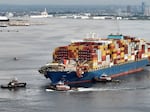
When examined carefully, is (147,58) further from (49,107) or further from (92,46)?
(49,107)

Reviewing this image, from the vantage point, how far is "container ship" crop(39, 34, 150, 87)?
30.8 metres

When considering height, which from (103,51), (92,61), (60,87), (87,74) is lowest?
(60,87)

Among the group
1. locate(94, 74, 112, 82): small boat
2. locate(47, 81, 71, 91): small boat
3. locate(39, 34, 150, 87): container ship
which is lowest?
locate(94, 74, 112, 82): small boat

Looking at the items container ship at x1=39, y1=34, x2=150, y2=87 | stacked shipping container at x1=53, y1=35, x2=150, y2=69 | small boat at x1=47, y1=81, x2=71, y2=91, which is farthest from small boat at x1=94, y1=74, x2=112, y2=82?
small boat at x1=47, y1=81, x2=71, y2=91

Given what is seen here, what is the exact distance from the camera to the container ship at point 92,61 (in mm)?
30797

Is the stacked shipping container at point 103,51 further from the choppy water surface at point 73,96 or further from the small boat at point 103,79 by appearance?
the choppy water surface at point 73,96

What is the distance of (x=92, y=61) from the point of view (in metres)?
32.2

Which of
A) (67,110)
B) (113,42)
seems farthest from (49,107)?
(113,42)

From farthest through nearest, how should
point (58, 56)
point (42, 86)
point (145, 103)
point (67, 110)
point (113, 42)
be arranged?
point (113, 42) → point (58, 56) → point (42, 86) → point (145, 103) → point (67, 110)

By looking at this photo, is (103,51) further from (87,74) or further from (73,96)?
(73,96)

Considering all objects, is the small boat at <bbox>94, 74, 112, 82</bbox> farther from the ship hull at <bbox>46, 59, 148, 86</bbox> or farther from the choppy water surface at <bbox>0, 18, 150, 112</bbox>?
the choppy water surface at <bbox>0, 18, 150, 112</bbox>

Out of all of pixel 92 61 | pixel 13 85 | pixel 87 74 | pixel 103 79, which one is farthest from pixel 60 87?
pixel 103 79

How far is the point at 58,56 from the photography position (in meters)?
32.5

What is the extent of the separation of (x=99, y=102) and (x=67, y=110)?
2.32 meters
